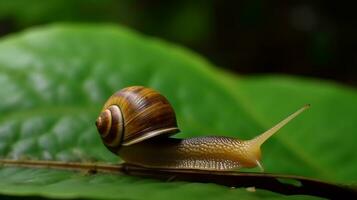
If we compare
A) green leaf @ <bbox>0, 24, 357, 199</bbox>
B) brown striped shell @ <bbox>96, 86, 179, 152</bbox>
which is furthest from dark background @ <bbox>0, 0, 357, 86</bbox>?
brown striped shell @ <bbox>96, 86, 179, 152</bbox>

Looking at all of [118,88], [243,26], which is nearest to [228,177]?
[118,88]

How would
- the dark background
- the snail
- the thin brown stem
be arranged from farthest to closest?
the dark background < the snail < the thin brown stem

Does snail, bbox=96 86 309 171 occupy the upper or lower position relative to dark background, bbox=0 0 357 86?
lower

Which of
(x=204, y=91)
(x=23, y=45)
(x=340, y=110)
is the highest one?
(x=23, y=45)

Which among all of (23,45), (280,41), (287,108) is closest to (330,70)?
(280,41)

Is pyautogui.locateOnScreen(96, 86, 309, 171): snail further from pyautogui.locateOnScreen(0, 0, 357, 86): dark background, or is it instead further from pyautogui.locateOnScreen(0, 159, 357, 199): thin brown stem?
pyautogui.locateOnScreen(0, 0, 357, 86): dark background

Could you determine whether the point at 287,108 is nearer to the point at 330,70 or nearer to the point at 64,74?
the point at 64,74

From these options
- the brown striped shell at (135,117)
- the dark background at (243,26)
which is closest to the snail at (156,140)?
the brown striped shell at (135,117)
